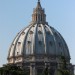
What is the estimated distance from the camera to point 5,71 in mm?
75938

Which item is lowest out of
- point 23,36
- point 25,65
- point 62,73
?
point 62,73

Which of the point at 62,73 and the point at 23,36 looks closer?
the point at 62,73

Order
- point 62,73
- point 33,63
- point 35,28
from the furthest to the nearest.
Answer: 1. point 35,28
2. point 33,63
3. point 62,73

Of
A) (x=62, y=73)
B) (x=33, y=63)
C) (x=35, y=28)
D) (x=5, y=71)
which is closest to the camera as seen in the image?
(x=62, y=73)

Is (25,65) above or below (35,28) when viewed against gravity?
below

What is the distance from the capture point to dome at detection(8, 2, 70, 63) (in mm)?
121625

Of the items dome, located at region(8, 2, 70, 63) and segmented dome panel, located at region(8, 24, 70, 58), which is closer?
dome, located at region(8, 2, 70, 63)

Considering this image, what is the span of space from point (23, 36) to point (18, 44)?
267cm

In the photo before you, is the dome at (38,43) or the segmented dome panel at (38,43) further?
the segmented dome panel at (38,43)

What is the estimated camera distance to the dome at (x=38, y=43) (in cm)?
12162

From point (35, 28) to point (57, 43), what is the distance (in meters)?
7.38

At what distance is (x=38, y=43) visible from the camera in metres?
122

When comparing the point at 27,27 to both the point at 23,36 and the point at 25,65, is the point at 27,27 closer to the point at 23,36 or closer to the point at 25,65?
the point at 23,36

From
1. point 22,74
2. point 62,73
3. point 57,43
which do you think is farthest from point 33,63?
point 62,73
